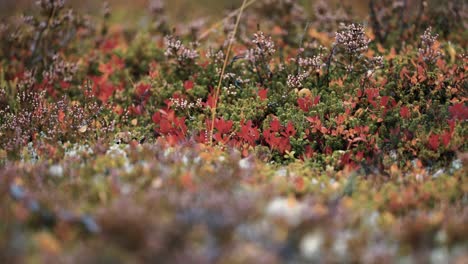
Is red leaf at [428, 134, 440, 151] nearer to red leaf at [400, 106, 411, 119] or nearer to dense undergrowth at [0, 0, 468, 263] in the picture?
dense undergrowth at [0, 0, 468, 263]

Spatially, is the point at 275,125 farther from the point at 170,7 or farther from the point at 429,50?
the point at 170,7

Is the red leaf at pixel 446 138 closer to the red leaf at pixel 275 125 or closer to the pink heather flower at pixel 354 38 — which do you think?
the pink heather flower at pixel 354 38

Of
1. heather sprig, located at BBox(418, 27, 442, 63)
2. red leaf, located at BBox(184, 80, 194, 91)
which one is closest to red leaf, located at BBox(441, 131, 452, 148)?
heather sprig, located at BBox(418, 27, 442, 63)

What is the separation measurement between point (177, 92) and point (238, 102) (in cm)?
64

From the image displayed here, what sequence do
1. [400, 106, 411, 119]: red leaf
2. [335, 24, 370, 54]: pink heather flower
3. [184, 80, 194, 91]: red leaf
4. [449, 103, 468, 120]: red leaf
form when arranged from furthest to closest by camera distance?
[184, 80, 194, 91]: red leaf < [335, 24, 370, 54]: pink heather flower < [400, 106, 411, 119]: red leaf < [449, 103, 468, 120]: red leaf

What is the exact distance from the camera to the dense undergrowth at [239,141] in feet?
8.95

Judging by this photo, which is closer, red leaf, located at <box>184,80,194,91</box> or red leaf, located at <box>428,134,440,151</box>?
red leaf, located at <box>428,134,440,151</box>

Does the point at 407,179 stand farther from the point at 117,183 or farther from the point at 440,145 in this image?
the point at 117,183

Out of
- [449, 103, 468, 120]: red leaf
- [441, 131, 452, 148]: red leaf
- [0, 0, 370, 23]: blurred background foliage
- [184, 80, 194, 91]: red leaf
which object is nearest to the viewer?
A: [441, 131, 452, 148]: red leaf

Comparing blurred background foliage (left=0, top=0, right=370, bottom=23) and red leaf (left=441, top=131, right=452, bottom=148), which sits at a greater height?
blurred background foliage (left=0, top=0, right=370, bottom=23)

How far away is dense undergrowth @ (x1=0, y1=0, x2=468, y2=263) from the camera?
8.95 ft

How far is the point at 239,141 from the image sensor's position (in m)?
4.55

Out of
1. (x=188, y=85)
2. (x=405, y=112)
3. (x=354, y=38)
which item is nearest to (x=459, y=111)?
(x=405, y=112)

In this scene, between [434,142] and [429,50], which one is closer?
[434,142]
